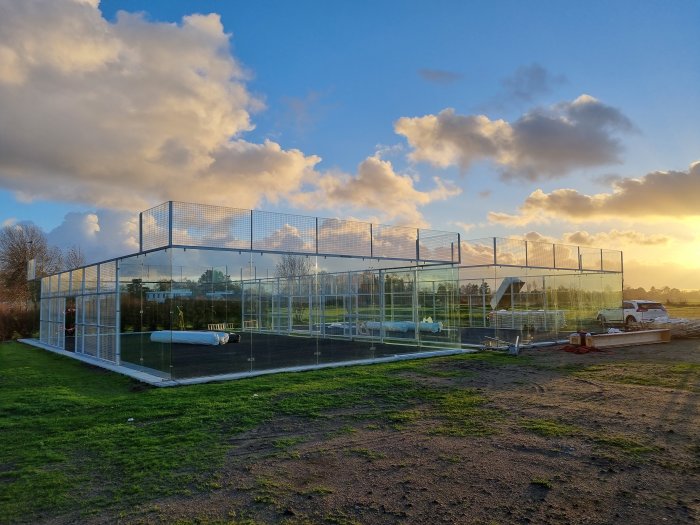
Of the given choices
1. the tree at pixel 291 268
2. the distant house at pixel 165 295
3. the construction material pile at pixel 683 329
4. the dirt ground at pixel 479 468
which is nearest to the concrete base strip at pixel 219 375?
the distant house at pixel 165 295

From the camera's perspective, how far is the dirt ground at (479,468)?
4438mm

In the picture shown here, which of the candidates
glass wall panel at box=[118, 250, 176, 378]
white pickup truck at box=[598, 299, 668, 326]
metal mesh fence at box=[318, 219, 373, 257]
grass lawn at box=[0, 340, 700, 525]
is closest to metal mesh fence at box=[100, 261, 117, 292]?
Answer: glass wall panel at box=[118, 250, 176, 378]

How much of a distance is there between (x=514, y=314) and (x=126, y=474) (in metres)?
20.7

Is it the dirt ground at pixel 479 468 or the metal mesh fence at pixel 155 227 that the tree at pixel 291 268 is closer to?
the metal mesh fence at pixel 155 227

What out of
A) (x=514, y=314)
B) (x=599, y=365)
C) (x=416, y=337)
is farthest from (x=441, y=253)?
(x=514, y=314)

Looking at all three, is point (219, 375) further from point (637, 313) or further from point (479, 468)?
point (637, 313)

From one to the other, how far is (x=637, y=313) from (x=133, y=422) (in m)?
25.3

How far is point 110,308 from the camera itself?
13969 millimetres

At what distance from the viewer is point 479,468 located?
18.1 ft

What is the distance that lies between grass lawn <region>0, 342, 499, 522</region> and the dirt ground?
43 centimetres

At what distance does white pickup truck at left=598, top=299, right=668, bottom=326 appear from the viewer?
23891mm

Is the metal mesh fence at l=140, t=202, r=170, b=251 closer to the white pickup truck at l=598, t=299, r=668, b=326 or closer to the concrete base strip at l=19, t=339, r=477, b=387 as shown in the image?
the concrete base strip at l=19, t=339, r=477, b=387

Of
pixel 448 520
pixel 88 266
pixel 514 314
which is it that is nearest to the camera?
pixel 448 520

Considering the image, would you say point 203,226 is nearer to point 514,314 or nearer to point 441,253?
point 441,253
